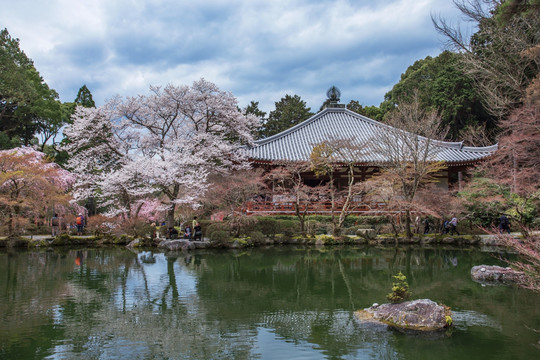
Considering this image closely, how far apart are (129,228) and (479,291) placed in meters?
14.5

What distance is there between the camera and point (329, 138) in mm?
20953

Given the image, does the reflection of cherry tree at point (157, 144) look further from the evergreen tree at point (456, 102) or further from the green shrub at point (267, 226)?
the evergreen tree at point (456, 102)

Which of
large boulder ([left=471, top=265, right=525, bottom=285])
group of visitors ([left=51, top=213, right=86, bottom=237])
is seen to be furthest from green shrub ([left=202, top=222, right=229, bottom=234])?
large boulder ([left=471, top=265, right=525, bottom=285])

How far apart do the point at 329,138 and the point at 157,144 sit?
9.07 m

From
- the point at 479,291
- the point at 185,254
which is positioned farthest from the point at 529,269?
the point at 185,254

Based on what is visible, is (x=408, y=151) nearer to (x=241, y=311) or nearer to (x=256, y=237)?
→ (x=256, y=237)

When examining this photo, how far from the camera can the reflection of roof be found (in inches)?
842

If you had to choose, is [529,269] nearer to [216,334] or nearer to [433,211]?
[216,334]

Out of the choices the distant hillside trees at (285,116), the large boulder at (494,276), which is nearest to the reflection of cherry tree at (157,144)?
the large boulder at (494,276)

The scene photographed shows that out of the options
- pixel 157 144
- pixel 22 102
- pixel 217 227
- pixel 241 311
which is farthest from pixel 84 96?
pixel 241 311

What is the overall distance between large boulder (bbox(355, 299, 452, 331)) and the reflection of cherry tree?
1177cm

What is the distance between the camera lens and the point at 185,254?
1468 cm

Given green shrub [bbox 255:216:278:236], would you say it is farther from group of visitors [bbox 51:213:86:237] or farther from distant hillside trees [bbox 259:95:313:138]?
distant hillside trees [bbox 259:95:313:138]

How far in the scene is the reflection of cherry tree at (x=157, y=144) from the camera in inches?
664
